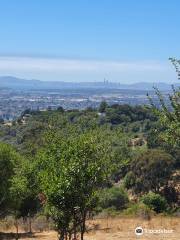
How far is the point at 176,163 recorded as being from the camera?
71.1 metres

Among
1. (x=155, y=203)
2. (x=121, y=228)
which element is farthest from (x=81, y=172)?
(x=155, y=203)

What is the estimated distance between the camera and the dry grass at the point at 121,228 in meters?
26.7

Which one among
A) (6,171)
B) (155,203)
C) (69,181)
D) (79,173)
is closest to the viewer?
(69,181)

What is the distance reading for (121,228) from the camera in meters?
30.9

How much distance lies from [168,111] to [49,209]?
5412 mm

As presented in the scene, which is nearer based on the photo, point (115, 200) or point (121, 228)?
point (121, 228)

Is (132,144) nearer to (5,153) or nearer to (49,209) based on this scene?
(5,153)

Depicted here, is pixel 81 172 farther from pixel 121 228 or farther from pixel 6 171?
pixel 6 171

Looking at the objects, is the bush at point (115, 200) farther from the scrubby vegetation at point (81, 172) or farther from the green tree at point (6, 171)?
the green tree at point (6, 171)

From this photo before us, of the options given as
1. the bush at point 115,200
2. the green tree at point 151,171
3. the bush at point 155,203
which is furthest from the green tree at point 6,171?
the green tree at point 151,171

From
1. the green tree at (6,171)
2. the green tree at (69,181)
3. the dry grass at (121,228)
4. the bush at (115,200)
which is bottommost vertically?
the bush at (115,200)

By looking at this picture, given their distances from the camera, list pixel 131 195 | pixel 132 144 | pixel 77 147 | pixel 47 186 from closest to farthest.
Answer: pixel 47 186 < pixel 77 147 < pixel 131 195 < pixel 132 144

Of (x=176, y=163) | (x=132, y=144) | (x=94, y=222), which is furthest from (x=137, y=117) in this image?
(x=94, y=222)

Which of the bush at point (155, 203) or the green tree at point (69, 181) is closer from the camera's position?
the green tree at point (69, 181)
